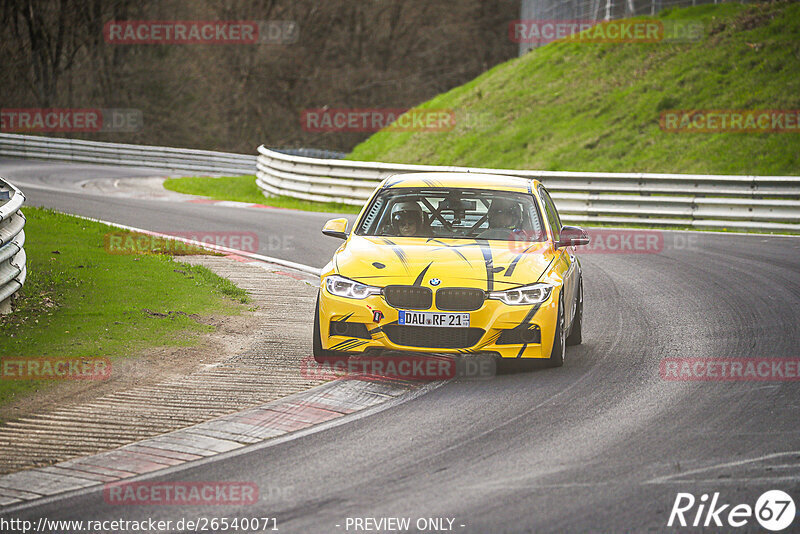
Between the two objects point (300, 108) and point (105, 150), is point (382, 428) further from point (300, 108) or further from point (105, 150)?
point (300, 108)

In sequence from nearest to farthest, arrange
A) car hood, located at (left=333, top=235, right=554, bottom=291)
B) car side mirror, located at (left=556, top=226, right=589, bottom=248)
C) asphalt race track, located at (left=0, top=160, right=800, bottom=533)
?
1. asphalt race track, located at (left=0, top=160, right=800, bottom=533)
2. car hood, located at (left=333, top=235, right=554, bottom=291)
3. car side mirror, located at (left=556, top=226, right=589, bottom=248)

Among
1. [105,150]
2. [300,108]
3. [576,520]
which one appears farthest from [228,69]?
[576,520]

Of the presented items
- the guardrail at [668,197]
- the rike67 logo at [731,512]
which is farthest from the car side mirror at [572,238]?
the guardrail at [668,197]

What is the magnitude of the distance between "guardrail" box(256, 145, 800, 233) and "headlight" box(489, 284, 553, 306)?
11614 millimetres

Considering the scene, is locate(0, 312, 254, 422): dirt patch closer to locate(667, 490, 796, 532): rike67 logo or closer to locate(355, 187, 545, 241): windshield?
locate(355, 187, 545, 241): windshield

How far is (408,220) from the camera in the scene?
8883 mm

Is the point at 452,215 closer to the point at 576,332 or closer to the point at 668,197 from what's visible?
the point at 576,332

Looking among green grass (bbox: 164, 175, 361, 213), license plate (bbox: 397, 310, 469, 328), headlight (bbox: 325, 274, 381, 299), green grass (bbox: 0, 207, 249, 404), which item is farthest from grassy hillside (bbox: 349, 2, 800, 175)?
headlight (bbox: 325, 274, 381, 299)

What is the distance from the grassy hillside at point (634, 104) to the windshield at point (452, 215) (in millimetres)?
16386

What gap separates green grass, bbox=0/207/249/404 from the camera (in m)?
8.37

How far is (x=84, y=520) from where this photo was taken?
4852 millimetres

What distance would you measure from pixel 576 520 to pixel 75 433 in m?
3.26

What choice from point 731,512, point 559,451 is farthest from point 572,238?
point 731,512

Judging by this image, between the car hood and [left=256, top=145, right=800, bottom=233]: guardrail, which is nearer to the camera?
the car hood
